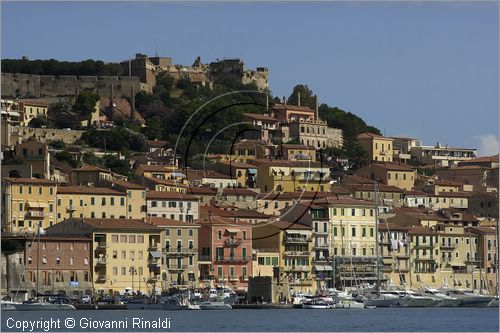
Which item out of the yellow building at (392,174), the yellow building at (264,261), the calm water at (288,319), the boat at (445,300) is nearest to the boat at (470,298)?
the boat at (445,300)

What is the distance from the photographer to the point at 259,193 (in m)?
80.4

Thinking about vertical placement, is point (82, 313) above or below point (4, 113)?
below

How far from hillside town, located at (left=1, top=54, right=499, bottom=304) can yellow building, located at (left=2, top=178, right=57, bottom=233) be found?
0.17 feet

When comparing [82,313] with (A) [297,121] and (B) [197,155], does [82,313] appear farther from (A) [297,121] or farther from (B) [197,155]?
(A) [297,121]

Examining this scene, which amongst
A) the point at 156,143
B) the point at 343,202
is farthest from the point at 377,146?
the point at 343,202

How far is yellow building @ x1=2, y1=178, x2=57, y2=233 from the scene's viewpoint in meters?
69.8

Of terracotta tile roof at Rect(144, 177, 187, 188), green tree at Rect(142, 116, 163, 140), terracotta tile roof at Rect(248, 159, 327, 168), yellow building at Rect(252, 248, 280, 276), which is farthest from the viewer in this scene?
green tree at Rect(142, 116, 163, 140)

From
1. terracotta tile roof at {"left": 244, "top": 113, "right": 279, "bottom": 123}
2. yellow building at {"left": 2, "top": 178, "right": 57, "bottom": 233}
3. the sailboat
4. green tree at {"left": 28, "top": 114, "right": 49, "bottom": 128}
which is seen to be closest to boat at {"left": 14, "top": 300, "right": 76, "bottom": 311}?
the sailboat

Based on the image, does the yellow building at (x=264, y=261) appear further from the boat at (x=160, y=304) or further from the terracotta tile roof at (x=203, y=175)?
the terracotta tile roof at (x=203, y=175)

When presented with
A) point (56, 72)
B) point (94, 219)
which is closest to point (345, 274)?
point (94, 219)

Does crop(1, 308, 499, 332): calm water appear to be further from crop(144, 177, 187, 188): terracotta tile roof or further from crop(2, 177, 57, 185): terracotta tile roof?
crop(144, 177, 187, 188): terracotta tile roof

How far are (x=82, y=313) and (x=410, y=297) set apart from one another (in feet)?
51.7

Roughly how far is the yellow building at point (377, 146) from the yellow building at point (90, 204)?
31728 millimetres

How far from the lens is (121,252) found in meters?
64.8
